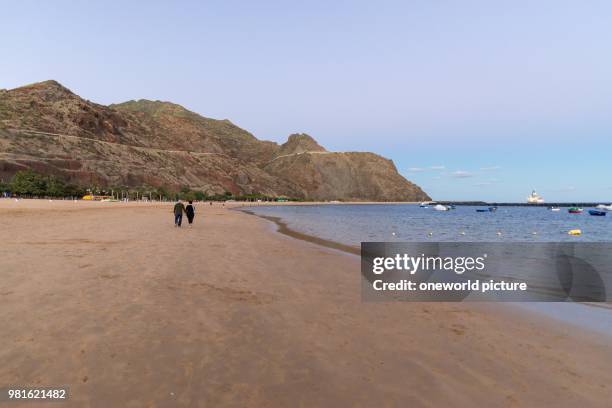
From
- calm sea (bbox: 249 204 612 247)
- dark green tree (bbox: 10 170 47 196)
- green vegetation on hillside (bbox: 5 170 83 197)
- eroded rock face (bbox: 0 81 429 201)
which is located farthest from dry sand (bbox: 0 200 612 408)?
eroded rock face (bbox: 0 81 429 201)

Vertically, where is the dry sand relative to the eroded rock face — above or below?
below

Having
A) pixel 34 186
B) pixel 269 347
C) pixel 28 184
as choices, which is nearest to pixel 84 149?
pixel 34 186

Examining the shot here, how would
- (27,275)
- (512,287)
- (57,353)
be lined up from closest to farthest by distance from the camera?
(57,353)
(27,275)
(512,287)

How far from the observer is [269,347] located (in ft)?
18.8

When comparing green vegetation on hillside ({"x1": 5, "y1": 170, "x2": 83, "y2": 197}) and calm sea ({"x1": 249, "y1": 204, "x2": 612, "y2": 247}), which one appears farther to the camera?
green vegetation on hillside ({"x1": 5, "y1": 170, "x2": 83, "y2": 197})

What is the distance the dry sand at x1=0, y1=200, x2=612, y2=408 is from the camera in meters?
4.38

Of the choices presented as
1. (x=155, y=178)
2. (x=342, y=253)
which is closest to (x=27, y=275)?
(x=342, y=253)

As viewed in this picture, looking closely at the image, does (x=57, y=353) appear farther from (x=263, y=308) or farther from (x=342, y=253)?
(x=342, y=253)

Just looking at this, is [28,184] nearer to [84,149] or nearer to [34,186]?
[34,186]

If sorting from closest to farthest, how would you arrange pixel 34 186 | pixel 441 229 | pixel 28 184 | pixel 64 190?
pixel 441 229
pixel 28 184
pixel 34 186
pixel 64 190

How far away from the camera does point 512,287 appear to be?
11461mm

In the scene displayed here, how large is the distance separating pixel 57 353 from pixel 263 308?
12.3ft

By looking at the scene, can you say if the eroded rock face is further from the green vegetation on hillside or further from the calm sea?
the calm sea

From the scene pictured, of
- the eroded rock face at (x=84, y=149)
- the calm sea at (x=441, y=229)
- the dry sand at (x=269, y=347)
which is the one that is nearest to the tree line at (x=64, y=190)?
the eroded rock face at (x=84, y=149)
